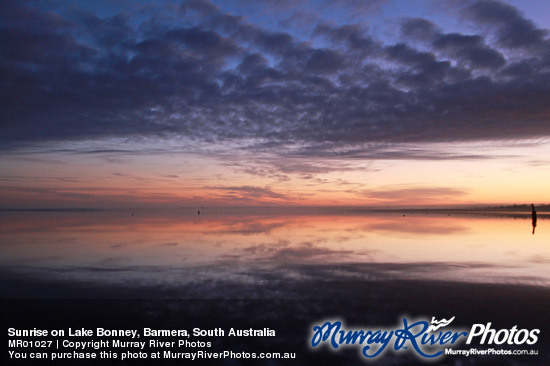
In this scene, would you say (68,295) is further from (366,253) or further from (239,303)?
(366,253)

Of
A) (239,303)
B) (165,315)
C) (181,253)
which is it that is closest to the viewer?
(165,315)

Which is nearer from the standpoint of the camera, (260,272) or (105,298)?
(105,298)

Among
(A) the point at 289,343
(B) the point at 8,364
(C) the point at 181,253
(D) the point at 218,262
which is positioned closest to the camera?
(B) the point at 8,364

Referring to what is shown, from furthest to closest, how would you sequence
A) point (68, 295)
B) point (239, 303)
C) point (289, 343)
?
point (68, 295) < point (239, 303) < point (289, 343)

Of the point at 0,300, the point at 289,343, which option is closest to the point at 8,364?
the point at 0,300

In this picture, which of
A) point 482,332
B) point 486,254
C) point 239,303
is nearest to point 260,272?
point 239,303

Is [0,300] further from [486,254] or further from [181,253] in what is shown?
[486,254]

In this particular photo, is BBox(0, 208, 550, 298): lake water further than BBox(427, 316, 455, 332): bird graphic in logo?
Yes

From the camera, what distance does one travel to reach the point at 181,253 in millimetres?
23703

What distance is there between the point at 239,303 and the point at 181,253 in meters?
12.4

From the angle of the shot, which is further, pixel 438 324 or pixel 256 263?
pixel 256 263

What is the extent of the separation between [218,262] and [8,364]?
503 inches

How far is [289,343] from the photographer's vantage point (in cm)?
915

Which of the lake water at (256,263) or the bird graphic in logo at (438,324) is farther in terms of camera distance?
the lake water at (256,263)
